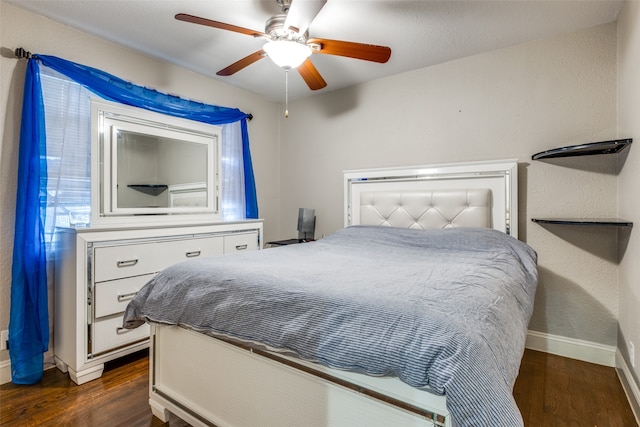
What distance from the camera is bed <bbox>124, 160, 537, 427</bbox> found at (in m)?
0.92

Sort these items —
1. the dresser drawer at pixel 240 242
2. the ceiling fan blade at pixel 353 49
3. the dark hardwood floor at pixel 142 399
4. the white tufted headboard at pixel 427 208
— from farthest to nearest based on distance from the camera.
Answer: the dresser drawer at pixel 240 242
the white tufted headboard at pixel 427 208
the ceiling fan blade at pixel 353 49
the dark hardwood floor at pixel 142 399

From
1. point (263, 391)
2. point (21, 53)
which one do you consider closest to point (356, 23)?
point (21, 53)

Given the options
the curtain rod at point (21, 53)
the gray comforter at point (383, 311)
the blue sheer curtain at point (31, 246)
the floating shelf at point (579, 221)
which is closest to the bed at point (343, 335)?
the gray comforter at point (383, 311)

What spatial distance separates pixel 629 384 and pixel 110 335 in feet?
10.8

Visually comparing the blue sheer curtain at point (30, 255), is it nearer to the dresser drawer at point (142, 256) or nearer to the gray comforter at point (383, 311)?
the dresser drawer at point (142, 256)

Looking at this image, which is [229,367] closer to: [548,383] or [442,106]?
[548,383]

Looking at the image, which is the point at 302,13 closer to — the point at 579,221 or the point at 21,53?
the point at 21,53

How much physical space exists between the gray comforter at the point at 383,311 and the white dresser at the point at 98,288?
616 mm

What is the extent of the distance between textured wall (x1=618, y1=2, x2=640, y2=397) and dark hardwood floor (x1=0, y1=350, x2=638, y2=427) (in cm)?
23

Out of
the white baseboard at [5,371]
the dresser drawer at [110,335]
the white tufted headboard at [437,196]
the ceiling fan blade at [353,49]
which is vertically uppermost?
the ceiling fan blade at [353,49]

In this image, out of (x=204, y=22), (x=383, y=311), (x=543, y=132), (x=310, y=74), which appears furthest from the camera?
(x=543, y=132)

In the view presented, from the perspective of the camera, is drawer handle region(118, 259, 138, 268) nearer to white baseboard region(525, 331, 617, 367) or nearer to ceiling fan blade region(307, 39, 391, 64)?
ceiling fan blade region(307, 39, 391, 64)

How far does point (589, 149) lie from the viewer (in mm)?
2092

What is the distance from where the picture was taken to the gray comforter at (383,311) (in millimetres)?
883
